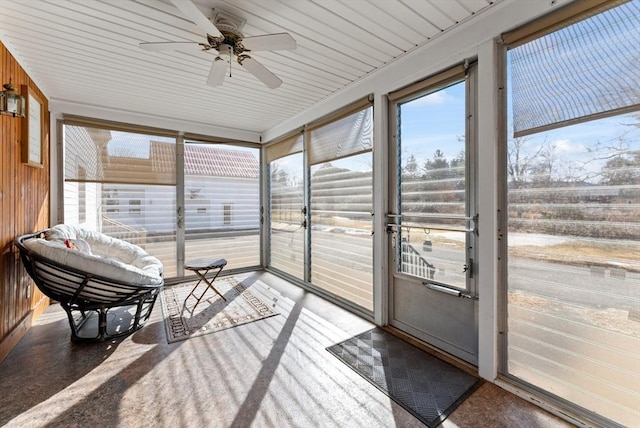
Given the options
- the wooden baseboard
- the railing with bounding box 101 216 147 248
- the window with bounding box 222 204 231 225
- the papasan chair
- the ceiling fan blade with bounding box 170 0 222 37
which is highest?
the ceiling fan blade with bounding box 170 0 222 37

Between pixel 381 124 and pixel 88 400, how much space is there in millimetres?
3081

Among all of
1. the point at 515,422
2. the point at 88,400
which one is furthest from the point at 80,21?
the point at 515,422

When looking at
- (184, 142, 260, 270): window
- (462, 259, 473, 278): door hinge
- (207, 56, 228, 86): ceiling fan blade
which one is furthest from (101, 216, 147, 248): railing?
(462, 259, 473, 278): door hinge

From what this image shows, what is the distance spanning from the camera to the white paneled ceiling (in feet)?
6.10

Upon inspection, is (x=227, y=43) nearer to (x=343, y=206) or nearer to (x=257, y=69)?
(x=257, y=69)

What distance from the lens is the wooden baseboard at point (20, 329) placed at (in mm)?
2213

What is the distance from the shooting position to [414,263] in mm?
2594

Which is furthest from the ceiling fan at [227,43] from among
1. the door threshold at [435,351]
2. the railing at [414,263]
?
the door threshold at [435,351]

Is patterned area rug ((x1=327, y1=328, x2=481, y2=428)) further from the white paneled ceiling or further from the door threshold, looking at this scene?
the white paneled ceiling

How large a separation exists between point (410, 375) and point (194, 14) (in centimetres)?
268

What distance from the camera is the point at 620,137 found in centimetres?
147

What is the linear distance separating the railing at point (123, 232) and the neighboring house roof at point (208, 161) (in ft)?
3.06

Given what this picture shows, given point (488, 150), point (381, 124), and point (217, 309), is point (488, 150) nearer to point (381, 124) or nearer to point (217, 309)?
point (381, 124)

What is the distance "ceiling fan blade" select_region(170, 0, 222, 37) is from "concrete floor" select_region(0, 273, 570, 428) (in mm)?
2277
